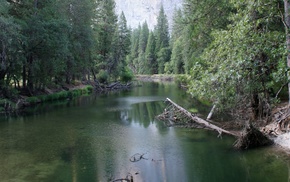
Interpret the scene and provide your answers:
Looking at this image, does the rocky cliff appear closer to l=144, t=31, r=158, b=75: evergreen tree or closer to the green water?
l=144, t=31, r=158, b=75: evergreen tree

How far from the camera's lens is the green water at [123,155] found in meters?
10.1

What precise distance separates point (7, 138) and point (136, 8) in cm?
16796

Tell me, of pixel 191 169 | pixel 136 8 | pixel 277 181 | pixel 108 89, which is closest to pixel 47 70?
pixel 108 89

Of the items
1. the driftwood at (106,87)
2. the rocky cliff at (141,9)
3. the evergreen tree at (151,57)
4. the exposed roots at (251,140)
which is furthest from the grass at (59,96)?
the rocky cliff at (141,9)

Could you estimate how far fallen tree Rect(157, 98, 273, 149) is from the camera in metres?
12.4

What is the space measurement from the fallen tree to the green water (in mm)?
456

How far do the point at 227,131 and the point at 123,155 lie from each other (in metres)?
5.50

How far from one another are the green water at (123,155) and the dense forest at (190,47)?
2259mm

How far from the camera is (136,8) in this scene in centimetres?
17562

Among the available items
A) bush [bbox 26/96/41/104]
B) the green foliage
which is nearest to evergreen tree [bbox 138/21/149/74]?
bush [bbox 26/96/41/104]

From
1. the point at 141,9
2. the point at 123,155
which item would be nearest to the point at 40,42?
the point at 123,155

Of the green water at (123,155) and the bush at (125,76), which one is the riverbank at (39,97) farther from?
the bush at (125,76)

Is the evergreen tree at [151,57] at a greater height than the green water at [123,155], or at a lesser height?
greater

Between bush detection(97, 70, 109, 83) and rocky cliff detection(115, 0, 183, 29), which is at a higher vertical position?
rocky cliff detection(115, 0, 183, 29)
